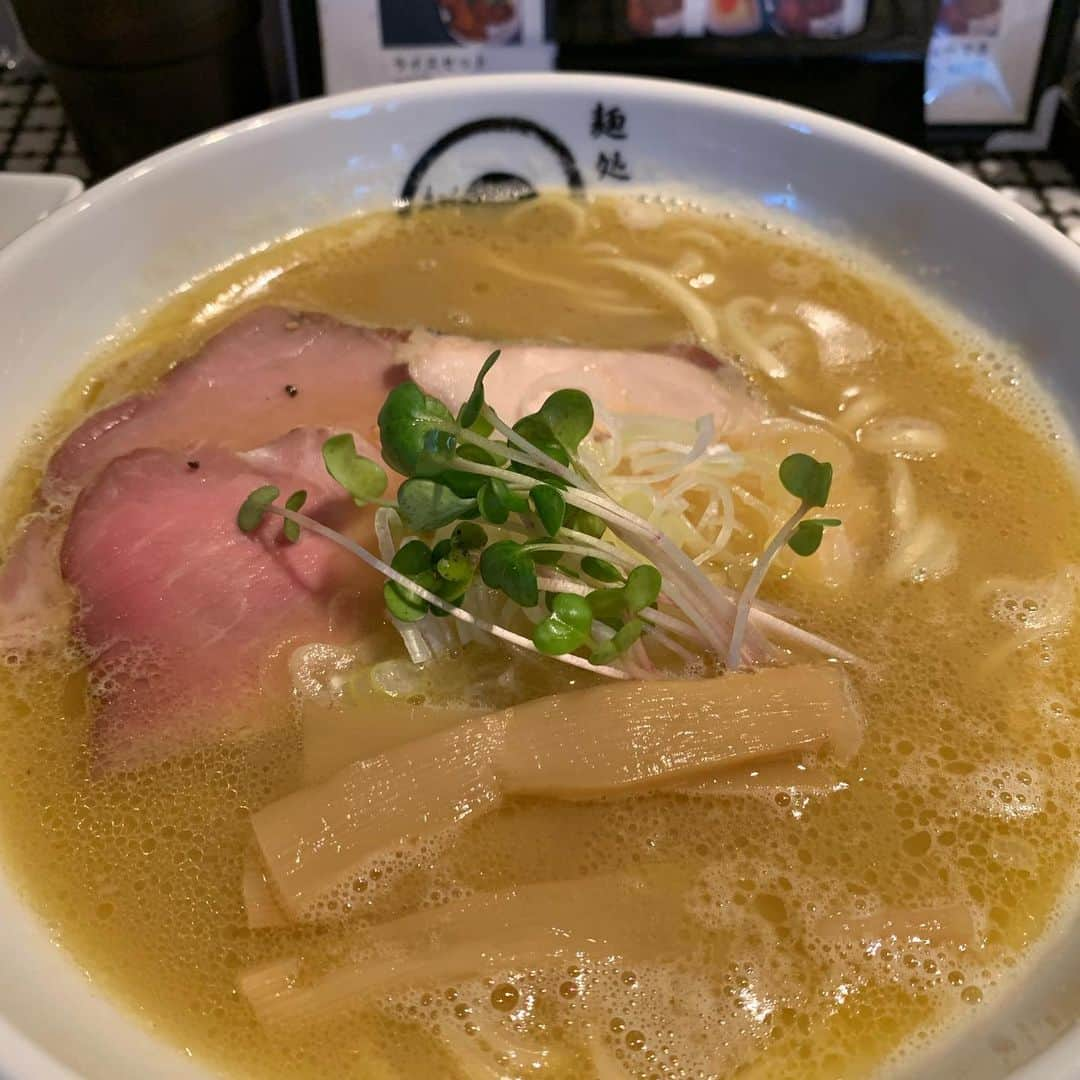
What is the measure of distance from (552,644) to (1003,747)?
22.0 inches

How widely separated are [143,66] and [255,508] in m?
1.07

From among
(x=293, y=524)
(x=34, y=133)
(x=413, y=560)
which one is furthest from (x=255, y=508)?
(x=34, y=133)

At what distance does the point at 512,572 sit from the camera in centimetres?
110

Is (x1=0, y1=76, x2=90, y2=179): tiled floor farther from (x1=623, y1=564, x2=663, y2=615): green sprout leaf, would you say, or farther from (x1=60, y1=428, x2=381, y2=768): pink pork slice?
(x1=623, y1=564, x2=663, y2=615): green sprout leaf

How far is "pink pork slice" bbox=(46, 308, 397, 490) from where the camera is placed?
1.48 meters

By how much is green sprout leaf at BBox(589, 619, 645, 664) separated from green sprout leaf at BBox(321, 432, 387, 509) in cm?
36

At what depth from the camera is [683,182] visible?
6.34ft

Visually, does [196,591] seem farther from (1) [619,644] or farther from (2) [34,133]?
(2) [34,133]

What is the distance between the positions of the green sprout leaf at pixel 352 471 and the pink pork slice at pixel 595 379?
27 cm

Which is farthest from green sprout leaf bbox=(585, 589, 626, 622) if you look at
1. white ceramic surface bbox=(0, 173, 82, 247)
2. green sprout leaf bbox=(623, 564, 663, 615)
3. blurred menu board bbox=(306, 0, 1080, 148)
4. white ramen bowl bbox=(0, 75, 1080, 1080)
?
blurred menu board bbox=(306, 0, 1080, 148)

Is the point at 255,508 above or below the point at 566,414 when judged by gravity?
below

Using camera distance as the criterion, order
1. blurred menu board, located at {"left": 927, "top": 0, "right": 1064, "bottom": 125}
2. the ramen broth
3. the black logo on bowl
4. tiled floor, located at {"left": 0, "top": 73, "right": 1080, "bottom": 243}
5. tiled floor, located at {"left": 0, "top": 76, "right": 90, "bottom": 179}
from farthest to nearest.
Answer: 1. tiled floor, located at {"left": 0, "top": 76, "right": 90, "bottom": 179}
2. tiled floor, located at {"left": 0, "top": 73, "right": 1080, "bottom": 243}
3. blurred menu board, located at {"left": 927, "top": 0, "right": 1064, "bottom": 125}
4. the black logo on bowl
5. the ramen broth

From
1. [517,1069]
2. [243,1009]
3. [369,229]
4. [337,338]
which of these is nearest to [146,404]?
[337,338]

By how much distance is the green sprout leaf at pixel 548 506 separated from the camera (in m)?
1.13
